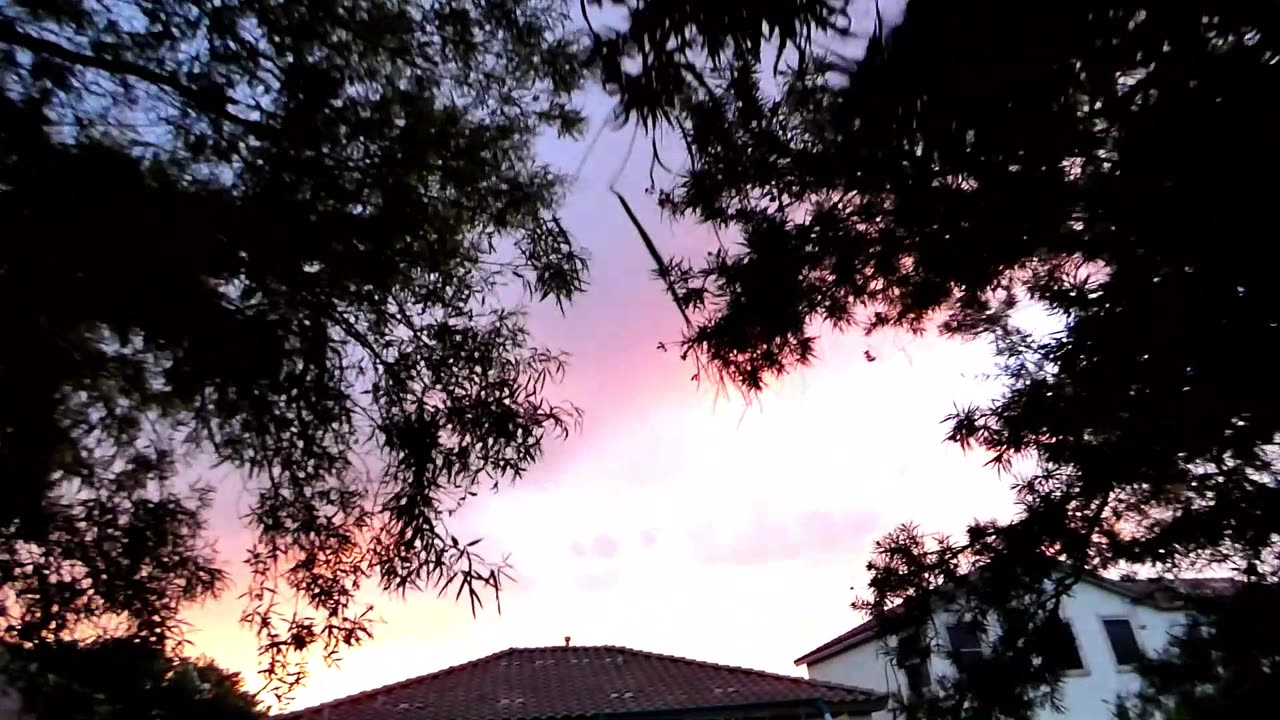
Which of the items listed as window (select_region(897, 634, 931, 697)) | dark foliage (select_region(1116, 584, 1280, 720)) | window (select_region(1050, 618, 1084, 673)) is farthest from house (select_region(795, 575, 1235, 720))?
window (select_region(897, 634, 931, 697))

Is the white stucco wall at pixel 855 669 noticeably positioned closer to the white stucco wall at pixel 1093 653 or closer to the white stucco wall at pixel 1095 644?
the white stucco wall at pixel 1093 653

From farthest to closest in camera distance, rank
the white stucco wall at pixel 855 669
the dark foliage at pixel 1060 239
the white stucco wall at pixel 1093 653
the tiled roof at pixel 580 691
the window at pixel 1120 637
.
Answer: the white stucco wall at pixel 855 669, the window at pixel 1120 637, the white stucco wall at pixel 1093 653, the tiled roof at pixel 580 691, the dark foliage at pixel 1060 239

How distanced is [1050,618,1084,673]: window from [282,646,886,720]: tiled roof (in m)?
9.24

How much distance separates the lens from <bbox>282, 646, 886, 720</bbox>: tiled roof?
1389cm

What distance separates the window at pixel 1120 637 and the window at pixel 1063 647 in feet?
49.5

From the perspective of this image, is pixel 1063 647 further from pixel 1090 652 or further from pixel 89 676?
pixel 1090 652

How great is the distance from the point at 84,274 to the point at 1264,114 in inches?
229

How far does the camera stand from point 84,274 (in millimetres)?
4785

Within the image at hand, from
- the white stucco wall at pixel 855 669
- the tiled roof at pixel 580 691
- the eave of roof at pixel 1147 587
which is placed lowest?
the eave of roof at pixel 1147 587

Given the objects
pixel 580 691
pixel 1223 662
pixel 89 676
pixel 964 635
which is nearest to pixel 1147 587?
pixel 1223 662

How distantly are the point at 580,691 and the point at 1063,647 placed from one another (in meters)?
10.8

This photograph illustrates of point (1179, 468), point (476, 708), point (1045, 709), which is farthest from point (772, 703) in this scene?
point (1179, 468)

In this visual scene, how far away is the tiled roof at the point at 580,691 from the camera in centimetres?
1389

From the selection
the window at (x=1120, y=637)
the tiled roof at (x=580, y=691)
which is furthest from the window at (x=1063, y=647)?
the window at (x=1120, y=637)
